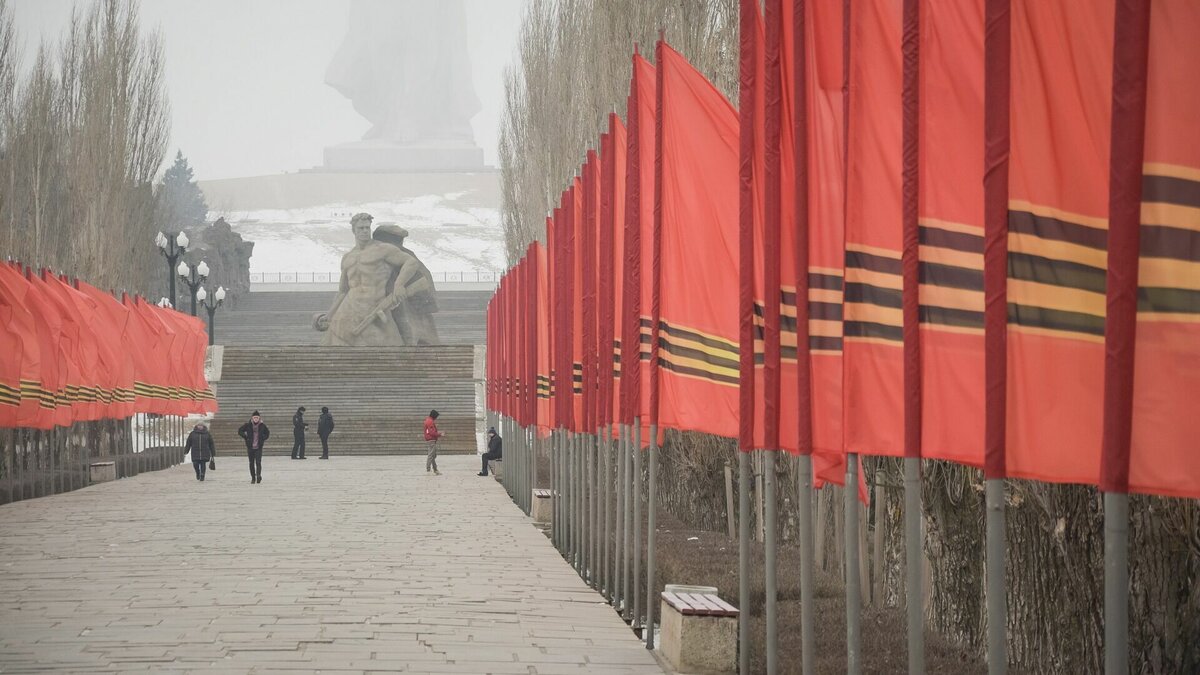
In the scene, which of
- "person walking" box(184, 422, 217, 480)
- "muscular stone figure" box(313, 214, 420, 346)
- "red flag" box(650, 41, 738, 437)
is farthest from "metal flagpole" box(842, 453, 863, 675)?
"muscular stone figure" box(313, 214, 420, 346)

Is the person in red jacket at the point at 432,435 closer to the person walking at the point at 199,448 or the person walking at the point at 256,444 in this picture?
the person walking at the point at 256,444

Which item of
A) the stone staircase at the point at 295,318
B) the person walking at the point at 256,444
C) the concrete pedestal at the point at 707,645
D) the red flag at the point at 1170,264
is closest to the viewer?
the red flag at the point at 1170,264

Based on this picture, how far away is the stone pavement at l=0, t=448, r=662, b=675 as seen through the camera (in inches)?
377

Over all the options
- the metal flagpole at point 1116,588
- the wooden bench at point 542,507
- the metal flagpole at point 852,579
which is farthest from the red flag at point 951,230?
the wooden bench at point 542,507

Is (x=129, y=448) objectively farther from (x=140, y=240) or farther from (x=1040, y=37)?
(x=1040, y=37)

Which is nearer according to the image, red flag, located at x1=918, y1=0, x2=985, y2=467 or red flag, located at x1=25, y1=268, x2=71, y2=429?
red flag, located at x1=918, y1=0, x2=985, y2=467

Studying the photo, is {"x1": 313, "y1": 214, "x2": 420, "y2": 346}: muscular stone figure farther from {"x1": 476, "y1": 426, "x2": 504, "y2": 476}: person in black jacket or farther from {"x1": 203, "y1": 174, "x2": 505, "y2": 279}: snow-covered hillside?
{"x1": 203, "y1": 174, "x2": 505, "y2": 279}: snow-covered hillside

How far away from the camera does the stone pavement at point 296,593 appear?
31.4 feet

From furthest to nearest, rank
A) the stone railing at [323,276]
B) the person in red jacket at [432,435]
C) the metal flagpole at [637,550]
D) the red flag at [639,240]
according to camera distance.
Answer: the stone railing at [323,276]
the person in red jacket at [432,435]
the red flag at [639,240]
the metal flagpole at [637,550]

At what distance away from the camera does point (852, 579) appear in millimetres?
6727

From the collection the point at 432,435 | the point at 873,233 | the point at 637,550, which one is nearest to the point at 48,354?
the point at 432,435

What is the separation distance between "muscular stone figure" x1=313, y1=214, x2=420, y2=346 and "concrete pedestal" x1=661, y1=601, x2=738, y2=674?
44.5m

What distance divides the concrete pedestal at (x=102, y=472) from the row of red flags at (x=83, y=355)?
1.23m

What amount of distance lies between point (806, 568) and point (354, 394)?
40.3 meters
